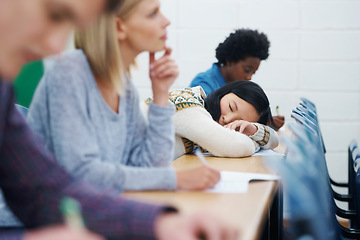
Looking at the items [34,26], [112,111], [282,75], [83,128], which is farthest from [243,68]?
[34,26]

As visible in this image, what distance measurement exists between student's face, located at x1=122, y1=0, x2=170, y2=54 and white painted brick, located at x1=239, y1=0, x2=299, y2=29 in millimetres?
2471

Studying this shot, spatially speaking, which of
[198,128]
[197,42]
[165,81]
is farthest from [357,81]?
[165,81]

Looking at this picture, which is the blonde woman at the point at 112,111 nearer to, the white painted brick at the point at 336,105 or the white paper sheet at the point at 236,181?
the white paper sheet at the point at 236,181

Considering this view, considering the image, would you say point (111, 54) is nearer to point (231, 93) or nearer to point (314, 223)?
point (314, 223)

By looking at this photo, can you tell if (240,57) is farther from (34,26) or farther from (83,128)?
(34,26)

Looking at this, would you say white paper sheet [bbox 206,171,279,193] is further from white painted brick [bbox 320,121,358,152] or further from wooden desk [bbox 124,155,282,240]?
white painted brick [bbox 320,121,358,152]

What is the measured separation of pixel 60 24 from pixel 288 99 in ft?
10.3

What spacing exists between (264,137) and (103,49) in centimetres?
100

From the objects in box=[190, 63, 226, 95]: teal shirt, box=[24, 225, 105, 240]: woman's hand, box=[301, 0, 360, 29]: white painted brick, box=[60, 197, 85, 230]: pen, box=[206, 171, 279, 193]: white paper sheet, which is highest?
box=[301, 0, 360, 29]: white painted brick

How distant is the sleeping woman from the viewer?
1635mm

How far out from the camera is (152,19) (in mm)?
1115

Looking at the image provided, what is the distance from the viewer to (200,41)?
3527 mm

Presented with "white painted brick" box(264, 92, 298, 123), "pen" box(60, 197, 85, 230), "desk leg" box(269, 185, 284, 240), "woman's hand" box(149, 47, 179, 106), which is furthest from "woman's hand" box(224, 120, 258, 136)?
"white painted brick" box(264, 92, 298, 123)

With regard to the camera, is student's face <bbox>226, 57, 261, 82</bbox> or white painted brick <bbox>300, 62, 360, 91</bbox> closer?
student's face <bbox>226, 57, 261, 82</bbox>
